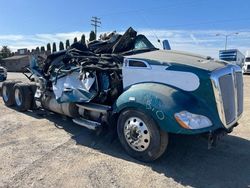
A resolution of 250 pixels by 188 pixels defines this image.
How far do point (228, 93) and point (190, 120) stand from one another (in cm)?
90

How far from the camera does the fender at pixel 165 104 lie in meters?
4.40

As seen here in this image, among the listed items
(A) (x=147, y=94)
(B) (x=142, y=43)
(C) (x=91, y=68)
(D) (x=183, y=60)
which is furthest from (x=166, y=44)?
(A) (x=147, y=94)

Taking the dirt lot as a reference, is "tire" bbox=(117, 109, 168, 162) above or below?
above

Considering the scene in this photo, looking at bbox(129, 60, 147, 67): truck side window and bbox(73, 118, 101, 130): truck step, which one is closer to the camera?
bbox(129, 60, 147, 67): truck side window

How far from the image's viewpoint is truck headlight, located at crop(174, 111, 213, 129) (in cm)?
435

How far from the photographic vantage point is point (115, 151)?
5.37 m

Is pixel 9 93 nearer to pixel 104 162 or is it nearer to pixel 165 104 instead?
pixel 104 162

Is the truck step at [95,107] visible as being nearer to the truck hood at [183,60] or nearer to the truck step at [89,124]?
the truck step at [89,124]

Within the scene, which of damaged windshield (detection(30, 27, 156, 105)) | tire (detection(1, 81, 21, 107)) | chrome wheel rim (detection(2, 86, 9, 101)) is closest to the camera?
damaged windshield (detection(30, 27, 156, 105))

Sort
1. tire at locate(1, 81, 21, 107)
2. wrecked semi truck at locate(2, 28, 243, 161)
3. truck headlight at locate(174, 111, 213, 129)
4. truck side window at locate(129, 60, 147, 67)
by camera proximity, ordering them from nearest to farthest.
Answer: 1. truck headlight at locate(174, 111, 213, 129)
2. wrecked semi truck at locate(2, 28, 243, 161)
3. truck side window at locate(129, 60, 147, 67)
4. tire at locate(1, 81, 21, 107)

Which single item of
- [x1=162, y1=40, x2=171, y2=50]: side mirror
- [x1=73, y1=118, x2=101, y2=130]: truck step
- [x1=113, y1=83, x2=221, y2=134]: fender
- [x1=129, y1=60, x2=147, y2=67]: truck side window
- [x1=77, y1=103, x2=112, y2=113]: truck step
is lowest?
[x1=73, y1=118, x2=101, y2=130]: truck step

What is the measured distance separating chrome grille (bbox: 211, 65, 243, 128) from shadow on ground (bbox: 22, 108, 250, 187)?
0.64 meters

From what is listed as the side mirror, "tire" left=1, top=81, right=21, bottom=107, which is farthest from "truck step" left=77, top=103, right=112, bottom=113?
"tire" left=1, top=81, right=21, bottom=107

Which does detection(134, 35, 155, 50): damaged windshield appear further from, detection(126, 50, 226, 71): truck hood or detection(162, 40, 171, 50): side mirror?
detection(126, 50, 226, 71): truck hood
